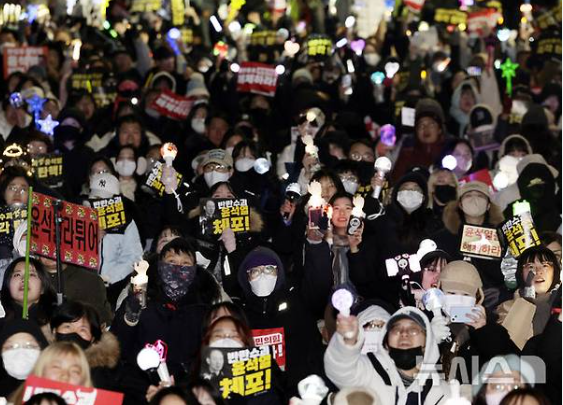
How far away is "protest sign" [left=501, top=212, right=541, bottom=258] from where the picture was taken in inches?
440

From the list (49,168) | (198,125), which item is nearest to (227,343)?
(49,168)

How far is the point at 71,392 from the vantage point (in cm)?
813

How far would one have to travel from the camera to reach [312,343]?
10.3 m

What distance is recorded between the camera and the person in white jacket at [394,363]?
339 inches

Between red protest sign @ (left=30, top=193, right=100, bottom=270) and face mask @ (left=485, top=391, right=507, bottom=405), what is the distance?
11.3 ft

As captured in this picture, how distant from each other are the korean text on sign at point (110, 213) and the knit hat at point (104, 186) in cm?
44

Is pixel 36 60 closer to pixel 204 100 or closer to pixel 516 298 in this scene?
pixel 204 100

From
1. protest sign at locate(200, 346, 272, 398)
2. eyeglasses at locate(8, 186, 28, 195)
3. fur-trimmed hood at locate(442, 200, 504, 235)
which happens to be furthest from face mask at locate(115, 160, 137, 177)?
protest sign at locate(200, 346, 272, 398)

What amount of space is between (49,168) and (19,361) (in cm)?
516

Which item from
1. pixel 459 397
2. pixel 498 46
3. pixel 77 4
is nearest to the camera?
pixel 459 397

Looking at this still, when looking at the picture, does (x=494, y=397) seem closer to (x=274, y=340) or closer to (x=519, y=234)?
(x=274, y=340)

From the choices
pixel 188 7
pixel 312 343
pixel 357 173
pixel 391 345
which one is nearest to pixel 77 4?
pixel 188 7

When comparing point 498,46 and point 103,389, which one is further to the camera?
point 498,46

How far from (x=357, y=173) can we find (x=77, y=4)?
10.1 metres
